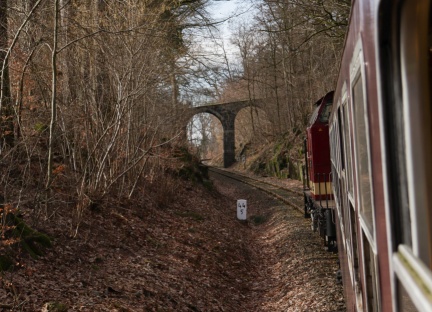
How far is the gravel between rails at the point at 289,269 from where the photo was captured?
8.27 m

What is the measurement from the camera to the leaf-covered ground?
265 inches

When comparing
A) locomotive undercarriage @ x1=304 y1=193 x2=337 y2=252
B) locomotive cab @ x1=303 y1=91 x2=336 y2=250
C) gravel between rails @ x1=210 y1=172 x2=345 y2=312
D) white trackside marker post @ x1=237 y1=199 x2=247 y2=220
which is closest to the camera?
gravel between rails @ x1=210 y1=172 x2=345 y2=312

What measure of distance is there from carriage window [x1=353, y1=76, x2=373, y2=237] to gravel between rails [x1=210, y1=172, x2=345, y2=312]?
544cm

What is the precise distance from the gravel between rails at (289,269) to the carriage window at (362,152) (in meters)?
5.44

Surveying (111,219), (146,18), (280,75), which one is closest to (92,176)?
(111,219)

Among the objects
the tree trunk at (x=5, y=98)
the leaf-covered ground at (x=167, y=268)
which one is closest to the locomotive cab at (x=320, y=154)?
the leaf-covered ground at (x=167, y=268)

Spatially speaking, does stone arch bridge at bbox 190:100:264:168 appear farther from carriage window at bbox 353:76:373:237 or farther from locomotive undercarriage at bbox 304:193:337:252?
carriage window at bbox 353:76:373:237

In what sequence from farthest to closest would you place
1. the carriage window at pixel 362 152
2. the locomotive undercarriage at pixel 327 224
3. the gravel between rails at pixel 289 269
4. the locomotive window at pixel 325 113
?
the locomotive window at pixel 325 113
the locomotive undercarriage at pixel 327 224
the gravel between rails at pixel 289 269
the carriage window at pixel 362 152

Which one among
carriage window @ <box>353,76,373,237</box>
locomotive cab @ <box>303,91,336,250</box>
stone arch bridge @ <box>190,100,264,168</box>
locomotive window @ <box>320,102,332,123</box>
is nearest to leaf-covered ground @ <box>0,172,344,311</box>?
locomotive cab @ <box>303,91,336,250</box>

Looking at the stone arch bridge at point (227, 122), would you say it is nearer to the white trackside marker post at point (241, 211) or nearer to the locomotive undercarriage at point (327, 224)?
the white trackside marker post at point (241, 211)

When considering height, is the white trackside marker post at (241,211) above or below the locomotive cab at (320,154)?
below

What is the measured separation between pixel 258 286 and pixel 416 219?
9.01m

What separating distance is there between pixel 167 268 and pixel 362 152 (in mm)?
7126

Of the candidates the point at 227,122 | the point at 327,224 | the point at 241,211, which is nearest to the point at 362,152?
the point at 327,224
